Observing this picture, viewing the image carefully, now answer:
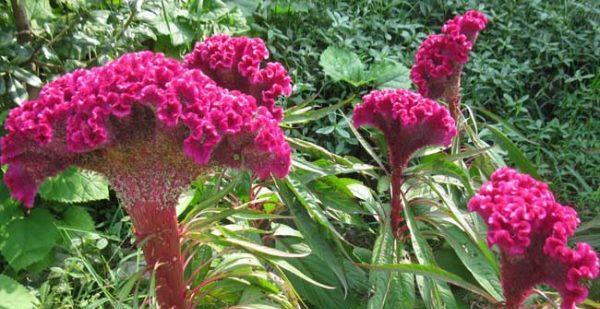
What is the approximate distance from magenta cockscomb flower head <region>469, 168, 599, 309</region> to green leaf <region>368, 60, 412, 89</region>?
7.54 ft

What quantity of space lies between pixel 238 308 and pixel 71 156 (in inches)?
30.9

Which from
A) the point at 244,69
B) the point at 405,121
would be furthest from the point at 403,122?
the point at 244,69

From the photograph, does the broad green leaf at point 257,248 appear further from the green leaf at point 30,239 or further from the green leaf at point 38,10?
the green leaf at point 38,10

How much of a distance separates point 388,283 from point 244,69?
0.91m

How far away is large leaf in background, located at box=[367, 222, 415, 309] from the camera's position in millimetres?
2355

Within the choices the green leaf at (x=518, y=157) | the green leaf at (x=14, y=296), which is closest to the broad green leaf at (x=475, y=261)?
the green leaf at (x=518, y=157)

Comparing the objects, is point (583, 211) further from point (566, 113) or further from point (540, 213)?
point (540, 213)

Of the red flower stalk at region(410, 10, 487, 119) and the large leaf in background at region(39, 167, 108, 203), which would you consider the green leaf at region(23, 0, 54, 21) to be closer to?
the large leaf in background at region(39, 167, 108, 203)

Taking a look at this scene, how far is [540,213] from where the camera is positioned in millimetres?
1872

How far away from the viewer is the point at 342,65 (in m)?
4.31

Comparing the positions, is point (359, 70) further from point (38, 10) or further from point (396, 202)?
point (38, 10)

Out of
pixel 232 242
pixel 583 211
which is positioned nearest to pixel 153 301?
pixel 232 242

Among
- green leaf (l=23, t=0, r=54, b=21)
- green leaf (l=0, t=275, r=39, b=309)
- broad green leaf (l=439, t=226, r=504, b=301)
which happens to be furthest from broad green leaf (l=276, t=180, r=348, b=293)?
green leaf (l=23, t=0, r=54, b=21)

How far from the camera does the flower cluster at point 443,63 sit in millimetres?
2879
